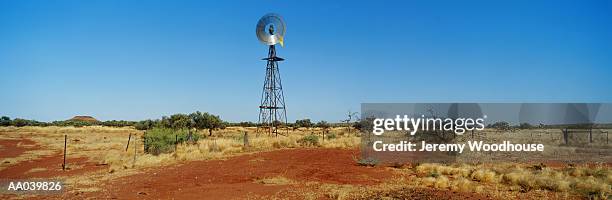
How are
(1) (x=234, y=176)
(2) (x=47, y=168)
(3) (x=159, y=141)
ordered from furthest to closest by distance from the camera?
(3) (x=159, y=141) < (2) (x=47, y=168) < (1) (x=234, y=176)

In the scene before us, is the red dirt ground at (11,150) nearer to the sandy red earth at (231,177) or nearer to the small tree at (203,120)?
the sandy red earth at (231,177)

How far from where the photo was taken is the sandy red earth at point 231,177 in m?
12.9

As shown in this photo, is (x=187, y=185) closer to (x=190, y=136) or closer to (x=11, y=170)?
(x=11, y=170)

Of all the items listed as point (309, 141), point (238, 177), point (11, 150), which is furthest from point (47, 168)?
point (309, 141)

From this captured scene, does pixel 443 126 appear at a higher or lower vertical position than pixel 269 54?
lower

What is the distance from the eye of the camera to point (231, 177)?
1648cm

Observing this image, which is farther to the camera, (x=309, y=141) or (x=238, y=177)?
(x=309, y=141)

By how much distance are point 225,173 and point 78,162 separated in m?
10.1

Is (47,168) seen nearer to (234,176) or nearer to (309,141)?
(234,176)

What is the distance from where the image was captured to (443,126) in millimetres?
28250

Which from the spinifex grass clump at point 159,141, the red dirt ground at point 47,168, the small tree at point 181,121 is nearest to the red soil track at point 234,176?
the red dirt ground at point 47,168

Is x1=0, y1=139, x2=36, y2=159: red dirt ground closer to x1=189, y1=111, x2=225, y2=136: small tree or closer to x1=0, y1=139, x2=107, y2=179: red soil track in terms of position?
x1=0, y1=139, x2=107, y2=179: red soil track

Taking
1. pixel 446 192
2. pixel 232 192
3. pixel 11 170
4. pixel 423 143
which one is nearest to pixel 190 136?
pixel 11 170

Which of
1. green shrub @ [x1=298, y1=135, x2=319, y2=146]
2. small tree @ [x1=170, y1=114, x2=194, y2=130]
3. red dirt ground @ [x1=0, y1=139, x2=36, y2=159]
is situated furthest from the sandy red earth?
small tree @ [x1=170, y1=114, x2=194, y2=130]
